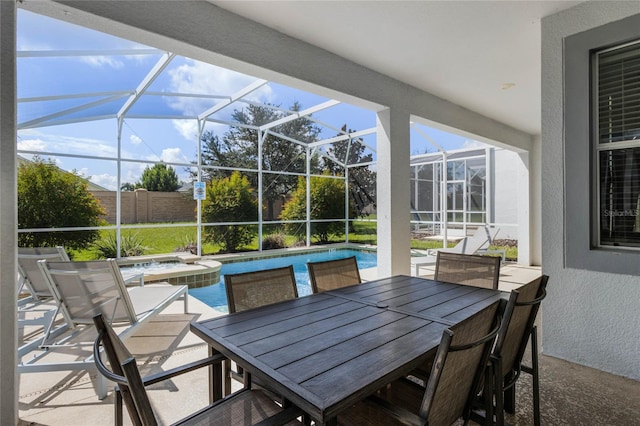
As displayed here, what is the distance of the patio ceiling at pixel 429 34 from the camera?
2.77m

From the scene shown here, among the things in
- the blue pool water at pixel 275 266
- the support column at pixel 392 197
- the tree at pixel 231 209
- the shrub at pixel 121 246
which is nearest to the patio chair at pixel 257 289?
the support column at pixel 392 197

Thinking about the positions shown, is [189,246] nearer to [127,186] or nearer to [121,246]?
[121,246]

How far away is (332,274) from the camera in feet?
8.80

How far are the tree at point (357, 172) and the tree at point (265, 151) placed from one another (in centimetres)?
87

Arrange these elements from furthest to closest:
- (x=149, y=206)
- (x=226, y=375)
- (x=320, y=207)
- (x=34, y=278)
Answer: (x=320, y=207) < (x=149, y=206) < (x=34, y=278) < (x=226, y=375)

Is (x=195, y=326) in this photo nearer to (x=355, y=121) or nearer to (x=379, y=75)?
(x=379, y=75)

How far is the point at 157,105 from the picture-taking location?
262 inches

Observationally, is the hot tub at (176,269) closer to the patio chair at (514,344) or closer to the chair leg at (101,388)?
the chair leg at (101,388)

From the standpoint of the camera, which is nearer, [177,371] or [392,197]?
[177,371]

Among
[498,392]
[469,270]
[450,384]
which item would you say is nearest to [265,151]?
[469,270]

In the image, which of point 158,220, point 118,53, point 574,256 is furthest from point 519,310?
point 158,220

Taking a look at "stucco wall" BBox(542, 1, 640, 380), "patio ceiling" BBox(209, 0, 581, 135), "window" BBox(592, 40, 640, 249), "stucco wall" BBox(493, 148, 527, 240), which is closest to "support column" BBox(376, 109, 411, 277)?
"patio ceiling" BBox(209, 0, 581, 135)

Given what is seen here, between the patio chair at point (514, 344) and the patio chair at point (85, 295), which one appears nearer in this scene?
the patio chair at point (514, 344)

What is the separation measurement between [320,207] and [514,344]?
966 centimetres
